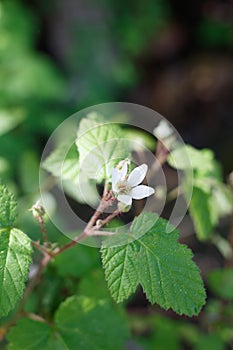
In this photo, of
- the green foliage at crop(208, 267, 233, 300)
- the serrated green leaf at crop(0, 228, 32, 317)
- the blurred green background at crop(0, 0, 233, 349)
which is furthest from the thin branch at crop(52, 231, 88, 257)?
the blurred green background at crop(0, 0, 233, 349)

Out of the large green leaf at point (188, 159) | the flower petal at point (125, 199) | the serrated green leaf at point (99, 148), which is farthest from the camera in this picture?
the large green leaf at point (188, 159)

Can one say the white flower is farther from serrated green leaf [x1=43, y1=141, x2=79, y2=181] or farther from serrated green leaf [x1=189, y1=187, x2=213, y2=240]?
serrated green leaf [x1=189, y1=187, x2=213, y2=240]

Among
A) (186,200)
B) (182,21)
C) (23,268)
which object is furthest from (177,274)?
(182,21)

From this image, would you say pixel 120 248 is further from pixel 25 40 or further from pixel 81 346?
pixel 25 40

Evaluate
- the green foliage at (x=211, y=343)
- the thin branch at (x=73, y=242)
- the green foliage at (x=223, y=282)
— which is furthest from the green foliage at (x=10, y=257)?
the green foliage at (x=211, y=343)

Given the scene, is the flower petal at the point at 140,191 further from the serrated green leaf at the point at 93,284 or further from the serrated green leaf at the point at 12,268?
the serrated green leaf at the point at 93,284

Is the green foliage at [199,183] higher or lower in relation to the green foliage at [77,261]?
higher

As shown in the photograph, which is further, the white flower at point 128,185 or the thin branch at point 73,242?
the thin branch at point 73,242
